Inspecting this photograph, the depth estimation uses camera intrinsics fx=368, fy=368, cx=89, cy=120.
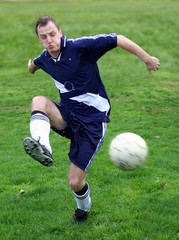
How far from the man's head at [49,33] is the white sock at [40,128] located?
0.87 meters

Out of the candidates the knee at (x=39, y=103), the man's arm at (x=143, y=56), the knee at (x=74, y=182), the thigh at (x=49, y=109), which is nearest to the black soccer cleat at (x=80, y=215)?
the knee at (x=74, y=182)

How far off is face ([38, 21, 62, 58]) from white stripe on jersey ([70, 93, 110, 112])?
674 millimetres

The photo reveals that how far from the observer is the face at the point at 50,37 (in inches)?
176

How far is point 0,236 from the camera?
4.73 meters

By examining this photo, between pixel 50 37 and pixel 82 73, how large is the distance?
0.60 meters

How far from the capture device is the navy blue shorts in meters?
4.68

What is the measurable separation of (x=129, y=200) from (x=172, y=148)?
3125 millimetres

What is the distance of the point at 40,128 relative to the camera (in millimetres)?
4059

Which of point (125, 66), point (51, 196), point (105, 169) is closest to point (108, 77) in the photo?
point (125, 66)

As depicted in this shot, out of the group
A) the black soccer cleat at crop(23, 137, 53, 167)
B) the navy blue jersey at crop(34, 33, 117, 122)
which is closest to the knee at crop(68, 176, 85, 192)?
the navy blue jersey at crop(34, 33, 117, 122)

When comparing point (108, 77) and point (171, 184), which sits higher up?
point (171, 184)

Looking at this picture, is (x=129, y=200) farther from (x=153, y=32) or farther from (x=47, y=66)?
(x=153, y=32)

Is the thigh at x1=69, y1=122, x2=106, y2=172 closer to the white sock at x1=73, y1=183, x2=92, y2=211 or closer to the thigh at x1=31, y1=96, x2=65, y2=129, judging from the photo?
the thigh at x1=31, y1=96, x2=65, y2=129

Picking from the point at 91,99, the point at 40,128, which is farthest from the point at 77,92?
the point at 40,128
